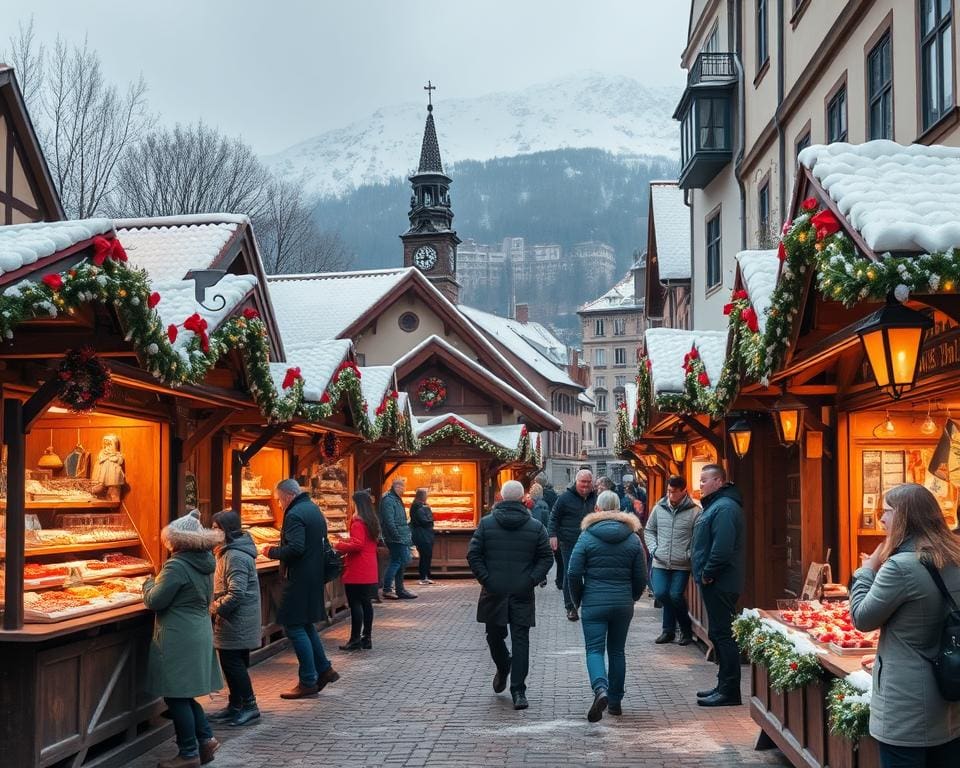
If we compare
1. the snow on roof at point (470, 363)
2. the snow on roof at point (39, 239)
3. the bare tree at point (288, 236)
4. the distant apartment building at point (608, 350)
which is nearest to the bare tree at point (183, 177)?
the bare tree at point (288, 236)

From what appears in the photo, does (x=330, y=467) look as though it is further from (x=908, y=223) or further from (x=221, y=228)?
(x=908, y=223)

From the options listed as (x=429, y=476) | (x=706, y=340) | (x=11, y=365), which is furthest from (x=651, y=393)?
(x=429, y=476)

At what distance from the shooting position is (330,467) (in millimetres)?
20812

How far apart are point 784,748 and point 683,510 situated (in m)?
6.48

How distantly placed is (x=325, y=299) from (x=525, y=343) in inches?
1840

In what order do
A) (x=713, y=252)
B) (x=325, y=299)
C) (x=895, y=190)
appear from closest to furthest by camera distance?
(x=895, y=190) → (x=713, y=252) → (x=325, y=299)

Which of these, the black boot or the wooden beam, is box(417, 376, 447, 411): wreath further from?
the black boot

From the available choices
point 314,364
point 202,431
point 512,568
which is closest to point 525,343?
point 314,364

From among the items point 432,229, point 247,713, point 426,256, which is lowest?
point 247,713

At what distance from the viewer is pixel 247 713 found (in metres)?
10.8

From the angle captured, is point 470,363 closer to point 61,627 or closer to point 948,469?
point 948,469

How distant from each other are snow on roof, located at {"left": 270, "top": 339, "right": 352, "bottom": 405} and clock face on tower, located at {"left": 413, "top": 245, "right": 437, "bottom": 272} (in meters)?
46.6

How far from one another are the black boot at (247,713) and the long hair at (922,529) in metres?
6.48

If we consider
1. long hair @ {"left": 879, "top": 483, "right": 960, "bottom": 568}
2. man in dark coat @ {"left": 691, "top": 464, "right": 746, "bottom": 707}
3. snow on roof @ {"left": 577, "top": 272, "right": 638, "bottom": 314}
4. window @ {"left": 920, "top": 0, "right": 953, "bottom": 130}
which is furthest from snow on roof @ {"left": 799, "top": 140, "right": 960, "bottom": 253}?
snow on roof @ {"left": 577, "top": 272, "right": 638, "bottom": 314}
